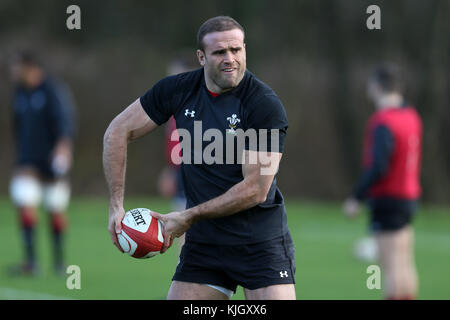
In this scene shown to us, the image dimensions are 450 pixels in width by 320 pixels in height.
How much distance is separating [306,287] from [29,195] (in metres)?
3.76

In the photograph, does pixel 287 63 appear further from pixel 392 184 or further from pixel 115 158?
pixel 115 158

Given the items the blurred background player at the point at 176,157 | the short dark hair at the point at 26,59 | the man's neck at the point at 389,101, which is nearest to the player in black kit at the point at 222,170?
the man's neck at the point at 389,101

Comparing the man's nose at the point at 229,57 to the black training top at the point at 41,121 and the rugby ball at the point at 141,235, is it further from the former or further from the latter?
the black training top at the point at 41,121

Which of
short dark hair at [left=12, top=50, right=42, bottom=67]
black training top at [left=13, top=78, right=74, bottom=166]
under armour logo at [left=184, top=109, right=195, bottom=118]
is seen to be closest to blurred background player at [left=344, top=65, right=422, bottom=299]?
under armour logo at [left=184, top=109, right=195, bottom=118]

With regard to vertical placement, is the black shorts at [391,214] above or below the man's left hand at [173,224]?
below

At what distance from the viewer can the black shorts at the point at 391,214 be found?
755 centimetres

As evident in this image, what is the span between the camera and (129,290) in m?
8.97

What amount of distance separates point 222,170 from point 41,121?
6.05m

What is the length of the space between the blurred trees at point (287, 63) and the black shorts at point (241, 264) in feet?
49.5
